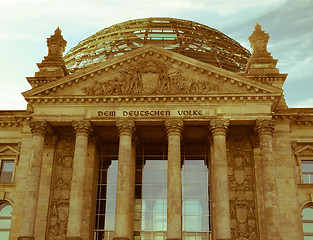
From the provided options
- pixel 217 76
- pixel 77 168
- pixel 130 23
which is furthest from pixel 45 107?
pixel 130 23

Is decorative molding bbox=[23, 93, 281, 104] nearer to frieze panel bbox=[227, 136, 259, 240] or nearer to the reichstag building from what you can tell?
the reichstag building

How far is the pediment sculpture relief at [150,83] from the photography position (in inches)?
1400

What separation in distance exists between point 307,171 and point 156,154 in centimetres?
1362

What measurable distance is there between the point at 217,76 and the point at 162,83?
181 inches

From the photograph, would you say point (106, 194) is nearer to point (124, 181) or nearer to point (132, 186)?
point (132, 186)

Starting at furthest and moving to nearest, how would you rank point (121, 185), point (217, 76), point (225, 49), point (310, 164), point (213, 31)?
point (213, 31) → point (225, 49) → point (310, 164) → point (217, 76) → point (121, 185)

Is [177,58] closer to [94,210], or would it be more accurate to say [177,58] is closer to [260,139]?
[260,139]

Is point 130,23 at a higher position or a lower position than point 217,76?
higher

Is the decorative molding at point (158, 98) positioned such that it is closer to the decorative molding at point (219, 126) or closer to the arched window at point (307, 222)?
the decorative molding at point (219, 126)

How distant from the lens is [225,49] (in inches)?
2163

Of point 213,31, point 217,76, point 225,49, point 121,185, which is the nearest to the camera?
point 121,185

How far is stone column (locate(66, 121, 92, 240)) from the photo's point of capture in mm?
31953

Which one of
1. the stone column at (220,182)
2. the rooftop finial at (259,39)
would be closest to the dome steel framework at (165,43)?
the rooftop finial at (259,39)

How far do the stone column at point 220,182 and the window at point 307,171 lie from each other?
9.14m
